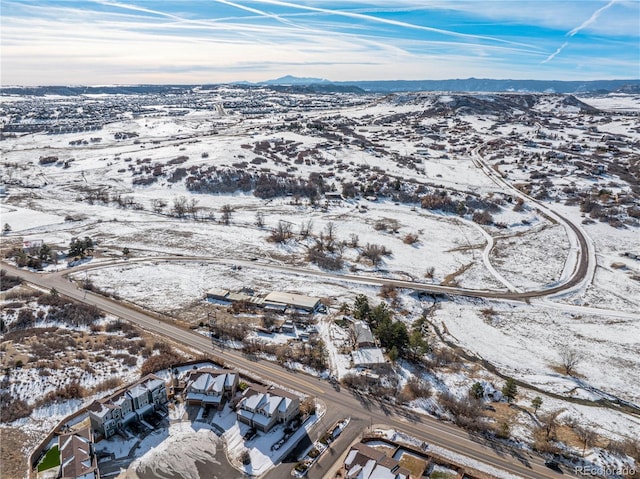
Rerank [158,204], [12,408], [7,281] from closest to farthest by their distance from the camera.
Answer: [12,408] → [7,281] → [158,204]

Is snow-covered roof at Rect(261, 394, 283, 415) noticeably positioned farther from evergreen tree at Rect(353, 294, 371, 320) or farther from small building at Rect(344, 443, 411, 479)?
evergreen tree at Rect(353, 294, 371, 320)

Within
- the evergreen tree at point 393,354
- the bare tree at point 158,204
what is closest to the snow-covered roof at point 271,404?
the evergreen tree at point 393,354

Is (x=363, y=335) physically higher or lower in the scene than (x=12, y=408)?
higher

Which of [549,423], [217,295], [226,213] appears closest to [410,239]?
[217,295]

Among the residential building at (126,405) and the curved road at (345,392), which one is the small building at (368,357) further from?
the residential building at (126,405)

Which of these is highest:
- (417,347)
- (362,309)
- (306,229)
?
(306,229)

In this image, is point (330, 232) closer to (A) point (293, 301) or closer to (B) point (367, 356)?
(A) point (293, 301)
